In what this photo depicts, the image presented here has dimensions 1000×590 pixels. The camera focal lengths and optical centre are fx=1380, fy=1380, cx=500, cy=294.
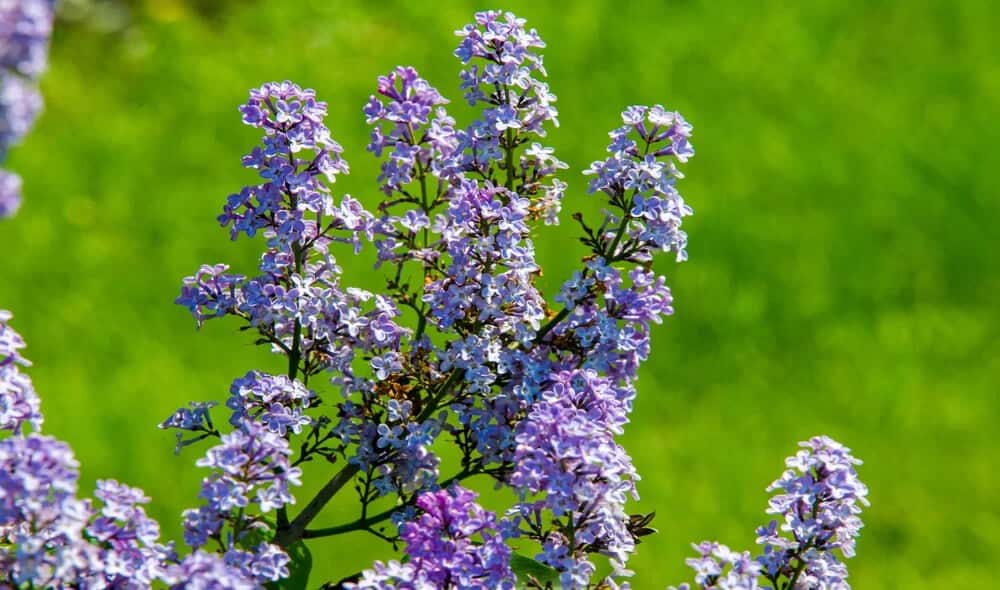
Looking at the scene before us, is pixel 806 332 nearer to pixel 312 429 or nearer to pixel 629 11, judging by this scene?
pixel 629 11

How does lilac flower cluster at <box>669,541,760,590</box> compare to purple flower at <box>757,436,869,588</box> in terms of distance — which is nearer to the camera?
lilac flower cluster at <box>669,541,760,590</box>

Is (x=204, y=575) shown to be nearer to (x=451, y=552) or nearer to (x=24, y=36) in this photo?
(x=451, y=552)

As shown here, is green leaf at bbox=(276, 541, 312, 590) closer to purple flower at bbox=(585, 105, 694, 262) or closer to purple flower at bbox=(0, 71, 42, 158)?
purple flower at bbox=(585, 105, 694, 262)

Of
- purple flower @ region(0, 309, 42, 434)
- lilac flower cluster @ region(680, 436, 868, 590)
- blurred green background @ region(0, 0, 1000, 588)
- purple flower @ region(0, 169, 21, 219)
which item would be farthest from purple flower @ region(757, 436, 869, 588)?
blurred green background @ region(0, 0, 1000, 588)

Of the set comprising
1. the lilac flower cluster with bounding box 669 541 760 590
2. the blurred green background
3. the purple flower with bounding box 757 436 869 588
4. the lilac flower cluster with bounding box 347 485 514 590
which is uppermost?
the blurred green background

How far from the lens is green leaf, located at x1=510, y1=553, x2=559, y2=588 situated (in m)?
1.69

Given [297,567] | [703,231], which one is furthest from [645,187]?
[703,231]

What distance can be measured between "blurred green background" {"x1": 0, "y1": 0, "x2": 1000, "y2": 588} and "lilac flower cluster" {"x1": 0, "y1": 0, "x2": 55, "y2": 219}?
3.09 m

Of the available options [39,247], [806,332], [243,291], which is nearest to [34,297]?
[39,247]

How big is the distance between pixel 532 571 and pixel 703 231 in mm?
3557

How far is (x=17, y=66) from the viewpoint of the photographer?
44.5 inches

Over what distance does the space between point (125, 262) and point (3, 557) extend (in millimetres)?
3833

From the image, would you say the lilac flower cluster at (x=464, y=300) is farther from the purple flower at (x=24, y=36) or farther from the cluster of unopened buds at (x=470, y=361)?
the purple flower at (x=24, y=36)

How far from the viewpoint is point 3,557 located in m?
1.45
